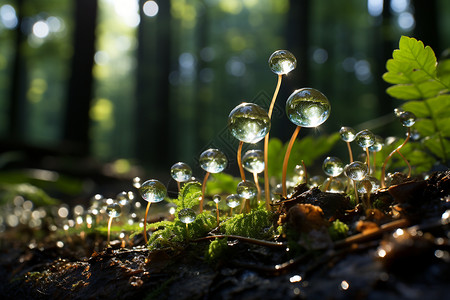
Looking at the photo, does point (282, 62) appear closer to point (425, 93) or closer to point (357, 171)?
point (357, 171)

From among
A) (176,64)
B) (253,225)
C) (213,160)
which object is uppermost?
(176,64)

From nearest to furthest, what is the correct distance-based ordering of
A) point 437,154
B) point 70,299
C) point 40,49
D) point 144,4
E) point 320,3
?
point 70,299
point 437,154
point 144,4
point 40,49
point 320,3

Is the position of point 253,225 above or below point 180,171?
below

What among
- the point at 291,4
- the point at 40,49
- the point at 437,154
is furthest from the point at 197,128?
the point at 437,154

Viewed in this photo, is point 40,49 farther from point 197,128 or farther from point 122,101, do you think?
point 122,101

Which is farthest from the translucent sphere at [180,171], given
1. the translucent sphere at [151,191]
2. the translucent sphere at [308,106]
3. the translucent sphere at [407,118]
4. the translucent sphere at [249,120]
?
the translucent sphere at [407,118]

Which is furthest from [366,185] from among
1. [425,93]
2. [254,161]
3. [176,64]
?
[176,64]

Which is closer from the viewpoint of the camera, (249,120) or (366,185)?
(249,120)
